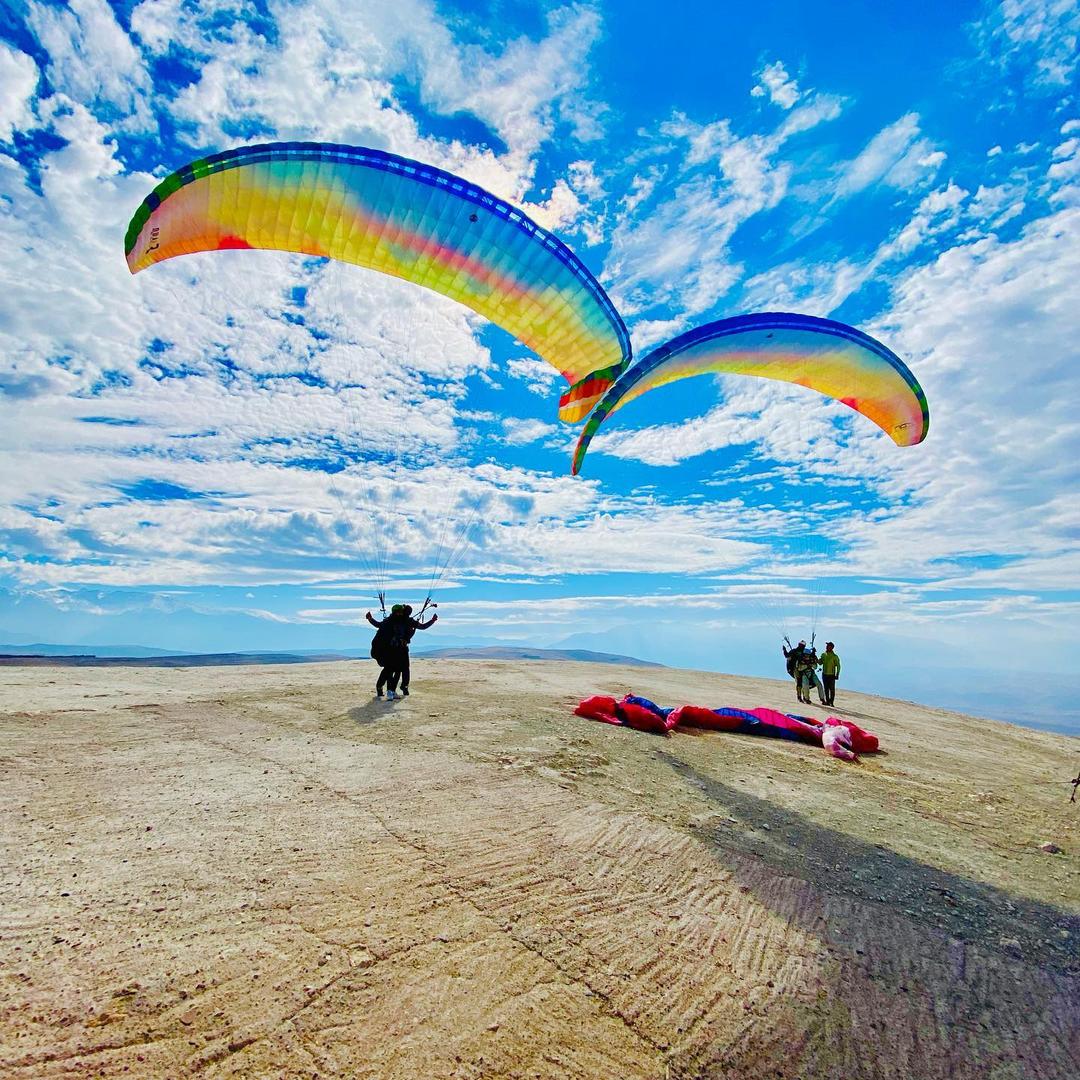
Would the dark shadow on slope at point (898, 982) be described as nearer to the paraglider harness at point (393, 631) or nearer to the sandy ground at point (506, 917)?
the sandy ground at point (506, 917)

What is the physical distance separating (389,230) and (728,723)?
1141 centimetres

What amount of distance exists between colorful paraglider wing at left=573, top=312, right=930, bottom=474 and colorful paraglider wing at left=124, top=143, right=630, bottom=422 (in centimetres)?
101

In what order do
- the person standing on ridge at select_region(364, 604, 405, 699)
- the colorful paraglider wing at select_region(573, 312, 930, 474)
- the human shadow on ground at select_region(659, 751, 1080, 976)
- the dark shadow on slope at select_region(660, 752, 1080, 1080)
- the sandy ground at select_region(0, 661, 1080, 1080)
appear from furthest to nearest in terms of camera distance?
the person standing on ridge at select_region(364, 604, 405, 699), the colorful paraglider wing at select_region(573, 312, 930, 474), the human shadow on ground at select_region(659, 751, 1080, 976), the dark shadow on slope at select_region(660, 752, 1080, 1080), the sandy ground at select_region(0, 661, 1080, 1080)

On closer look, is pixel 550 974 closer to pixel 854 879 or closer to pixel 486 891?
pixel 486 891

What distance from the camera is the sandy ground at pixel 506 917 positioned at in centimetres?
289

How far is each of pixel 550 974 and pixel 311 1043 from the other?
1383mm

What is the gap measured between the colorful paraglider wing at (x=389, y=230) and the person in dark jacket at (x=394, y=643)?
657 cm

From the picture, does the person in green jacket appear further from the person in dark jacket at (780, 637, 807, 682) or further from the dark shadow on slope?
the dark shadow on slope

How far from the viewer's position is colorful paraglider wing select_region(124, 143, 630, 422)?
9.09 m

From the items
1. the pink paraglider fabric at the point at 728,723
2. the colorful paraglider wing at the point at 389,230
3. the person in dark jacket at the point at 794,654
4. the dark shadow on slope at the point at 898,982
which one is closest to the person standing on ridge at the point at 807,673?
the person in dark jacket at the point at 794,654

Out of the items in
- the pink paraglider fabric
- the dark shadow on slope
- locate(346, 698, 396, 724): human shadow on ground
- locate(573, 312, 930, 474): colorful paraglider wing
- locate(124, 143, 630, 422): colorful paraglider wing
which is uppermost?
locate(124, 143, 630, 422): colorful paraglider wing

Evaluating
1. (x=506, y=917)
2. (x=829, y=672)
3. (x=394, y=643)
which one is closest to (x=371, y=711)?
(x=394, y=643)

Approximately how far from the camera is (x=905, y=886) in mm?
4941

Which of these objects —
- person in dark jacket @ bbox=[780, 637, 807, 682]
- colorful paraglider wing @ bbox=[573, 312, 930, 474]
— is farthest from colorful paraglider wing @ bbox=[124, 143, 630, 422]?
person in dark jacket @ bbox=[780, 637, 807, 682]
